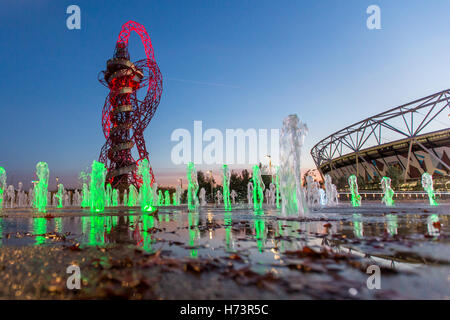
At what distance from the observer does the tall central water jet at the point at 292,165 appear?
28.0 ft

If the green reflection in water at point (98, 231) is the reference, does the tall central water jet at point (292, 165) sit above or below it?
above

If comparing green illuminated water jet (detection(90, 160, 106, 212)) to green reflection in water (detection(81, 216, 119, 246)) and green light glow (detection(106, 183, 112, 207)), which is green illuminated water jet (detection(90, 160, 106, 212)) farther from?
green light glow (detection(106, 183, 112, 207))

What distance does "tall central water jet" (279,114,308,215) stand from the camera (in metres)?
8.53

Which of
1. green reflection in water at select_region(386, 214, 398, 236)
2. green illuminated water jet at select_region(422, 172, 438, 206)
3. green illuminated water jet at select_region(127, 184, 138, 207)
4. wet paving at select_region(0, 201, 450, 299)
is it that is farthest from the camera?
green illuminated water jet at select_region(127, 184, 138, 207)

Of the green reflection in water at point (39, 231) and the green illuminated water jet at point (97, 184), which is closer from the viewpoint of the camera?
the green reflection in water at point (39, 231)

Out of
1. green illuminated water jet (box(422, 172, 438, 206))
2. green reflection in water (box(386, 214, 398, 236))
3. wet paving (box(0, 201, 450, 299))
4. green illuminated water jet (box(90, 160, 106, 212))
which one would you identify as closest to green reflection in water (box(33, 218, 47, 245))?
wet paving (box(0, 201, 450, 299))

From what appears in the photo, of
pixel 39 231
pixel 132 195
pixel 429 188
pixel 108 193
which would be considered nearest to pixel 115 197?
pixel 108 193

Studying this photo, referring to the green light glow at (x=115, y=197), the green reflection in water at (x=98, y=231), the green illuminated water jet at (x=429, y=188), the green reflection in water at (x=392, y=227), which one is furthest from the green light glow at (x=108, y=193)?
the green illuminated water jet at (x=429, y=188)

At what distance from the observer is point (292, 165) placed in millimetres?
8773

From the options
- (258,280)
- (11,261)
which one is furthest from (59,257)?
(258,280)

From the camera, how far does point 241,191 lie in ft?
202

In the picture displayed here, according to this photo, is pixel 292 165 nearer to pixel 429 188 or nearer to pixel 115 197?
pixel 429 188

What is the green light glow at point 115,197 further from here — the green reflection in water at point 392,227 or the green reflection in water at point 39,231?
the green reflection in water at point 392,227
